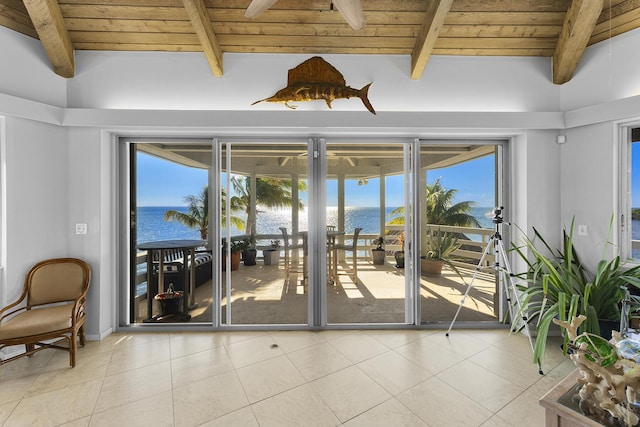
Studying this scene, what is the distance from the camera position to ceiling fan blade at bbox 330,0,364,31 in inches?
66.0

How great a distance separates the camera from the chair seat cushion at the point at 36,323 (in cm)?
225

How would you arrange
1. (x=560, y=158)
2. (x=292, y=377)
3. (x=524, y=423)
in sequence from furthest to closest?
1. (x=560, y=158)
2. (x=292, y=377)
3. (x=524, y=423)

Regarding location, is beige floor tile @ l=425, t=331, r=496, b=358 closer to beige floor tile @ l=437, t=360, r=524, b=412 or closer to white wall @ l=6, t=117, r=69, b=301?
beige floor tile @ l=437, t=360, r=524, b=412

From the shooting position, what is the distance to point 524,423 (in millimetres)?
1805

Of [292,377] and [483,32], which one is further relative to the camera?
[483,32]

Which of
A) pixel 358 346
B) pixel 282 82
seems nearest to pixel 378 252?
pixel 358 346

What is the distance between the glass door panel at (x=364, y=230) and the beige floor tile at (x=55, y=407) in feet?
7.00

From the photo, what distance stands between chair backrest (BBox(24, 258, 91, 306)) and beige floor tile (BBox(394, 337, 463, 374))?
3.16m

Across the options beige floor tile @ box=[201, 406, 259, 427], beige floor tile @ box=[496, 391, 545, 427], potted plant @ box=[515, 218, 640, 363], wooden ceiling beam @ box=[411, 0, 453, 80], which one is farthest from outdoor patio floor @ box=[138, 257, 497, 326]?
wooden ceiling beam @ box=[411, 0, 453, 80]

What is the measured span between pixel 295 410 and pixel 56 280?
8.60ft

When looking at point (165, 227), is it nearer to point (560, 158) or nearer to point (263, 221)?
point (263, 221)

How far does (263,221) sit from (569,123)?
339 centimetres

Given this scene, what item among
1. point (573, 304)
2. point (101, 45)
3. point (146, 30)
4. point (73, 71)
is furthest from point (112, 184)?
point (573, 304)

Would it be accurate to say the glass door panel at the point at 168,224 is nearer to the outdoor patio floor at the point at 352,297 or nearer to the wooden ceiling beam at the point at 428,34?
the outdoor patio floor at the point at 352,297
